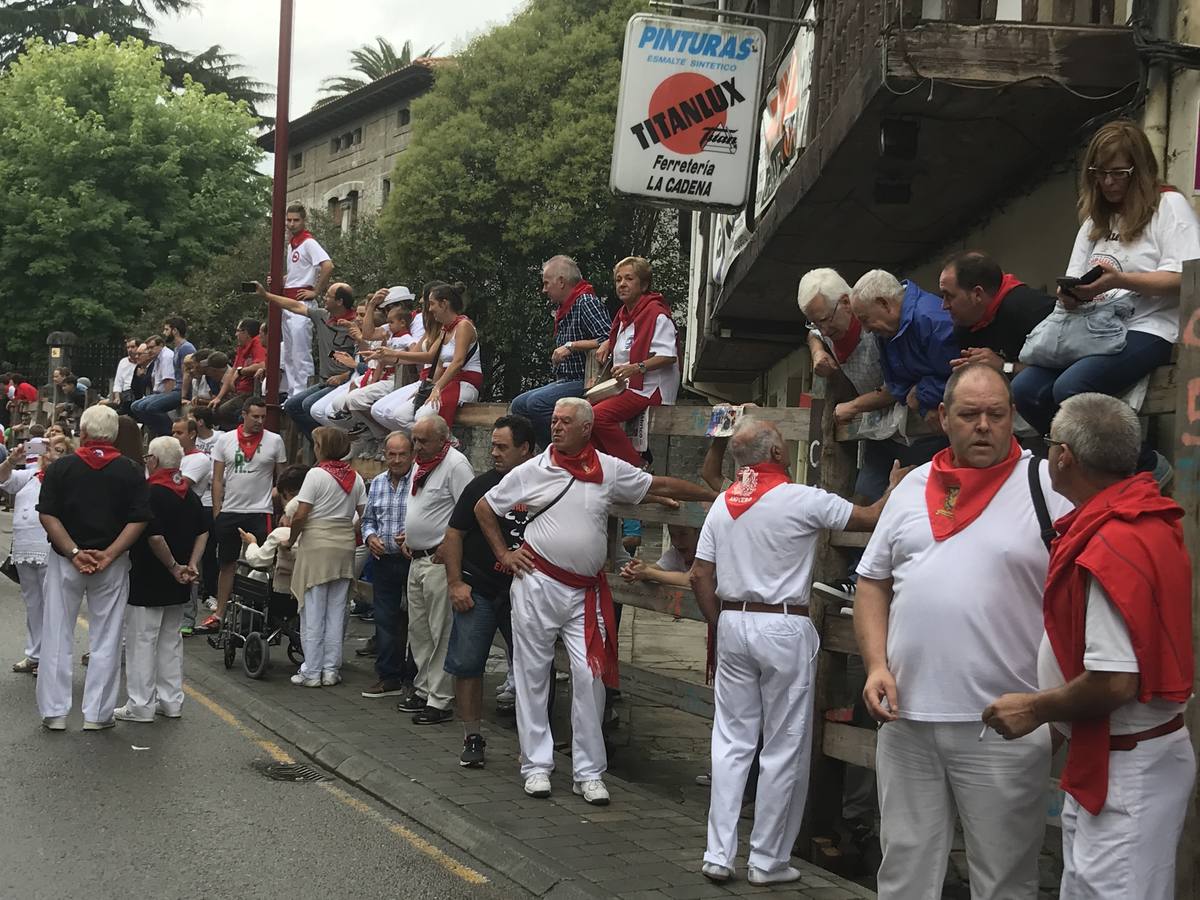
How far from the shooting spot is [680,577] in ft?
27.5

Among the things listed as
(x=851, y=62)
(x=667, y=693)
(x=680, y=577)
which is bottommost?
(x=667, y=693)

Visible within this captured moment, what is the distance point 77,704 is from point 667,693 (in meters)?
4.78

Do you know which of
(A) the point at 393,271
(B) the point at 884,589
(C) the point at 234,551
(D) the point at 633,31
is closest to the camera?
(B) the point at 884,589

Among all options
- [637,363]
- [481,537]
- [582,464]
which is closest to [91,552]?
[481,537]

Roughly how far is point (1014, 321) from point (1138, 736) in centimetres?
241

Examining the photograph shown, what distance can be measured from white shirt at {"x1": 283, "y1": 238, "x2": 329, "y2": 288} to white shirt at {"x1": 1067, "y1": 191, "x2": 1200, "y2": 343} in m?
11.6

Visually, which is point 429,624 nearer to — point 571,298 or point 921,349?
point 571,298

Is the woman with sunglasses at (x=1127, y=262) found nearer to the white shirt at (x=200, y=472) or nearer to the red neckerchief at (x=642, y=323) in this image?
the red neckerchief at (x=642, y=323)

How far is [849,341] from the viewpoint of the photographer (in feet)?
23.8

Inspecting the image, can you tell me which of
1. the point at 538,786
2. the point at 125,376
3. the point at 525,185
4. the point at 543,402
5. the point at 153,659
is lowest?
the point at 538,786

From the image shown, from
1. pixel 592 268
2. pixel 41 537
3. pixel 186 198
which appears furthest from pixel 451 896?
pixel 186 198

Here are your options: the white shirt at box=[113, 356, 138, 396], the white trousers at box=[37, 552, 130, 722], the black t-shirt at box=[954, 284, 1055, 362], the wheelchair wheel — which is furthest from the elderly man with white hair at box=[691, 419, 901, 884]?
the white shirt at box=[113, 356, 138, 396]

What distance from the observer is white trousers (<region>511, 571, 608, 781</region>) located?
8281 millimetres

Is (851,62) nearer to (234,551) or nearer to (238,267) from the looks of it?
(234,551)
